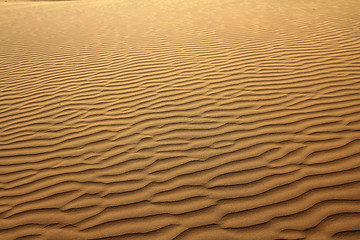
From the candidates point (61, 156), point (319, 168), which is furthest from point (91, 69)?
point (319, 168)

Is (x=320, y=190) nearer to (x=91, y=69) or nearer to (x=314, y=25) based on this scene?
(x=91, y=69)

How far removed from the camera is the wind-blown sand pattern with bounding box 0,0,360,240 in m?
2.12

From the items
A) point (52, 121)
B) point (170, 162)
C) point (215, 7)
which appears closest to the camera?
point (170, 162)

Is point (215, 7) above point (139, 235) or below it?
above

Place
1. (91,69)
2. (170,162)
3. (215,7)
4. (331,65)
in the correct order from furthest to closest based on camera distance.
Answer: (215,7) < (91,69) < (331,65) < (170,162)

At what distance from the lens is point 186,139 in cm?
290

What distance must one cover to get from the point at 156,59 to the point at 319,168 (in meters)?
3.72

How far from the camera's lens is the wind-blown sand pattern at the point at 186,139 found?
212 centimetres

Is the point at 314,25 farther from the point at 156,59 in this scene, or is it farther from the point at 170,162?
the point at 170,162

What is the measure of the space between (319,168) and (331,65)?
262 cm

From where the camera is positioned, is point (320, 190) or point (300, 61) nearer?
point (320, 190)

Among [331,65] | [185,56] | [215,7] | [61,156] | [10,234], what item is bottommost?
[10,234]

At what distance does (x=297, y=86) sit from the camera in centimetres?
371

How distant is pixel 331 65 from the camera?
4.21 meters
